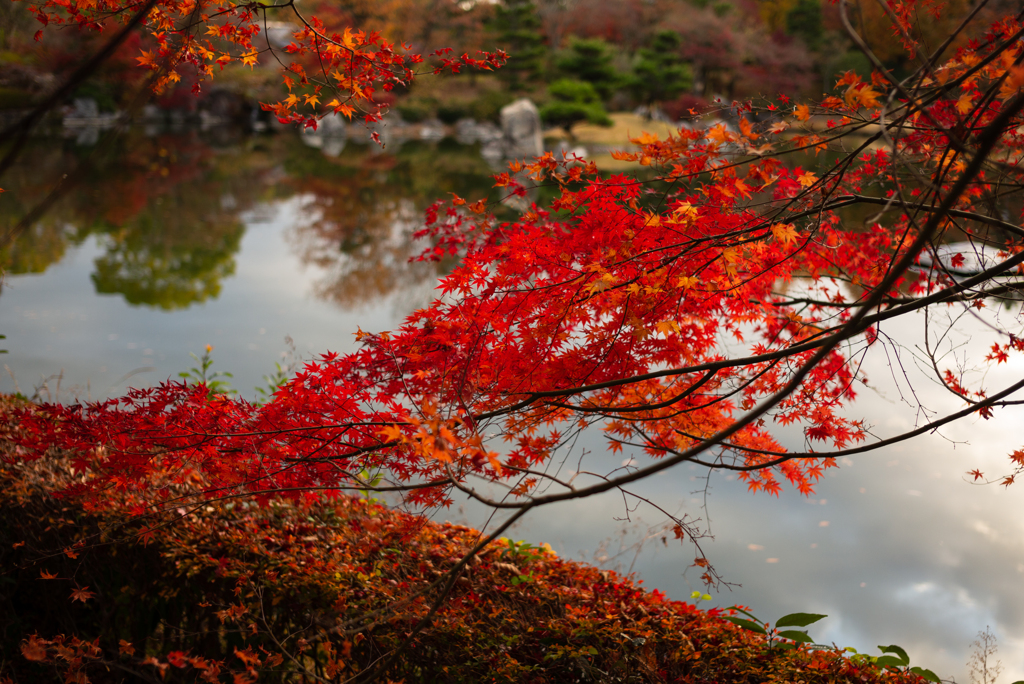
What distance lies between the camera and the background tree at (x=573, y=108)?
2181 centimetres

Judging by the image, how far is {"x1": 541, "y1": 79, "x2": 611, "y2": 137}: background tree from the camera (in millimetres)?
21812

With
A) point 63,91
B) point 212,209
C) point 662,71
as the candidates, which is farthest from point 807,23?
point 63,91

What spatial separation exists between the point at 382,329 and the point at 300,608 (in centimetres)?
641

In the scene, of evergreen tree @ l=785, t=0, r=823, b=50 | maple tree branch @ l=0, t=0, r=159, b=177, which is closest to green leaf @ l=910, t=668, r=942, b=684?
maple tree branch @ l=0, t=0, r=159, b=177

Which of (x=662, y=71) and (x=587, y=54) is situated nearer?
(x=662, y=71)

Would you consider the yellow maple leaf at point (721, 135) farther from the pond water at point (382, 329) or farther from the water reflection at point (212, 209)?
the water reflection at point (212, 209)

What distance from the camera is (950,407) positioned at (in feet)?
20.9

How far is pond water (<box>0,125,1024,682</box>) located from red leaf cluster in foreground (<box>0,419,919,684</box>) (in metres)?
1.14

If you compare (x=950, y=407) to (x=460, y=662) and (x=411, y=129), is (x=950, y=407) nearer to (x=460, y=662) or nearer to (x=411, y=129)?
(x=460, y=662)

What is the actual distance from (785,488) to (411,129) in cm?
2556

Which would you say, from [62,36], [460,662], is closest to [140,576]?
[460,662]

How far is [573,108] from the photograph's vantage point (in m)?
21.7

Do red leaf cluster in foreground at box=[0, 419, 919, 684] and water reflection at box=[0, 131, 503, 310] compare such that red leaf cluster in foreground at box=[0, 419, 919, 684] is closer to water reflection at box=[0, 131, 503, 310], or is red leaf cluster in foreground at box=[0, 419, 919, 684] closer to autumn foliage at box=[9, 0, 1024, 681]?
autumn foliage at box=[9, 0, 1024, 681]

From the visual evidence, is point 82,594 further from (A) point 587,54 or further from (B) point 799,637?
(A) point 587,54
